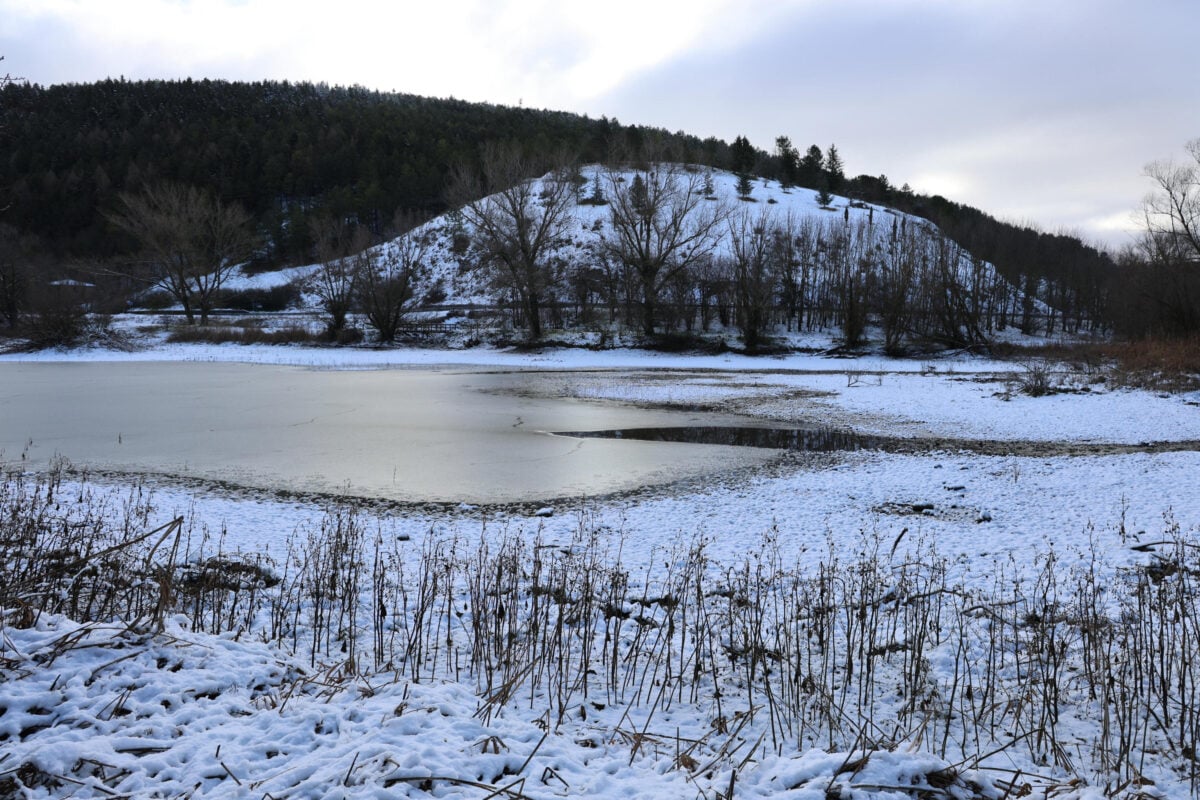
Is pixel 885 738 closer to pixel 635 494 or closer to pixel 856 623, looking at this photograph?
pixel 856 623

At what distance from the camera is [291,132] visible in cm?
11306

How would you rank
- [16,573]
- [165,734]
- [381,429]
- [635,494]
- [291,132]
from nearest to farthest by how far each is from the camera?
1. [165,734]
2. [16,573]
3. [635,494]
4. [381,429]
5. [291,132]

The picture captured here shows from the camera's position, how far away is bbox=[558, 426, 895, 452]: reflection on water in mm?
15539

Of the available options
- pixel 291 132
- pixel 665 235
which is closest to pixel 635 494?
pixel 665 235

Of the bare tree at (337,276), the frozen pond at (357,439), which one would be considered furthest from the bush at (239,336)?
the frozen pond at (357,439)

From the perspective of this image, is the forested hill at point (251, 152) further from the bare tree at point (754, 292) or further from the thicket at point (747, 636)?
the thicket at point (747, 636)

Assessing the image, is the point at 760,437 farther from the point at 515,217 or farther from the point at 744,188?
the point at 744,188

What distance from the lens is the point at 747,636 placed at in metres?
5.03

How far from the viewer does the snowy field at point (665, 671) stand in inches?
126

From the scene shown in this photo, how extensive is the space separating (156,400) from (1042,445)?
25.1 m

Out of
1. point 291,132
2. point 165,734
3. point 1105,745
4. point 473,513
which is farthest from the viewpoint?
point 291,132

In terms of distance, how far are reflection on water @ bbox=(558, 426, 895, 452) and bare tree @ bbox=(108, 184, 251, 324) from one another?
46640 mm

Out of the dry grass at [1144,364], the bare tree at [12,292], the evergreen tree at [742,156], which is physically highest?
the evergreen tree at [742,156]

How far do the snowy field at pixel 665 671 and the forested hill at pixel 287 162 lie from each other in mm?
71317
